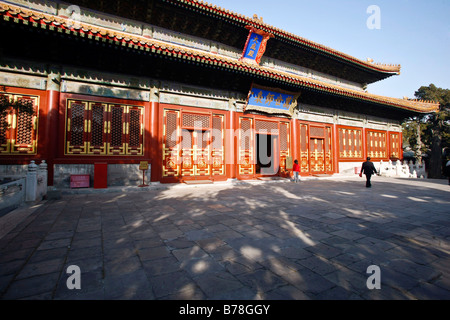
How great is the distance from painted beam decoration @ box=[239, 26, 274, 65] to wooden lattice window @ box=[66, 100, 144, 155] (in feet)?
17.6

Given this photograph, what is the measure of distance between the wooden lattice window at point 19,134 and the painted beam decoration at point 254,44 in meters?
7.79

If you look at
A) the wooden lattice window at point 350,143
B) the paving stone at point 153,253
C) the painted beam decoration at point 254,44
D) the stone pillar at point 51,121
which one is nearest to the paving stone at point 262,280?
the paving stone at point 153,253

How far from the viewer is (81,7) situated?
23.2 feet

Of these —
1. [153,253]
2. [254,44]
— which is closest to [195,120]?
[254,44]

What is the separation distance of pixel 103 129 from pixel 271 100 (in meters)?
6.83

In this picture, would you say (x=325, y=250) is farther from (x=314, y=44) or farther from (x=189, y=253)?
(x=314, y=44)

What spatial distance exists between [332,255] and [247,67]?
674 centimetres

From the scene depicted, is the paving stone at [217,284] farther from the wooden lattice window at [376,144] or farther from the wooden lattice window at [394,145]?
the wooden lattice window at [394,145]

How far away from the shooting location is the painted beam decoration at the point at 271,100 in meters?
8.66

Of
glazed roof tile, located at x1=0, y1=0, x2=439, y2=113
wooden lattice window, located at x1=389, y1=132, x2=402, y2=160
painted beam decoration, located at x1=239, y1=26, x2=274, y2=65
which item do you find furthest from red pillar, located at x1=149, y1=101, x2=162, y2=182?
wooden lattice window, located at x1=389, y1=132, x2=402, y2=160

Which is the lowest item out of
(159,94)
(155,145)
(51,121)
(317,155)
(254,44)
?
(317,155)

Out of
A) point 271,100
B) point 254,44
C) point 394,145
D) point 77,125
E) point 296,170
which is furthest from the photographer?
point 394,145

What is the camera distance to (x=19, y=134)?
5.65m
